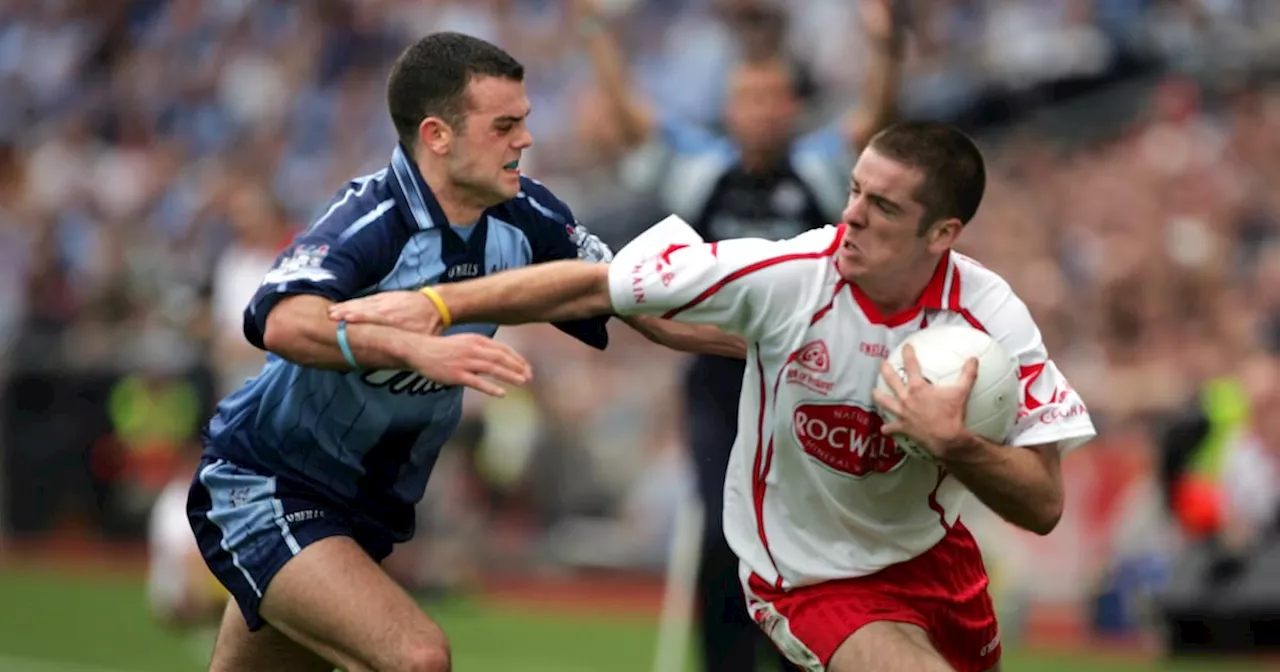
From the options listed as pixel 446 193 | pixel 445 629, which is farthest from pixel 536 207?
pixel 445 629

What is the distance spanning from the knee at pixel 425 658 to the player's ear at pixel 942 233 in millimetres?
1884

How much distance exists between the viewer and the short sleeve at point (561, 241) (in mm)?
6398

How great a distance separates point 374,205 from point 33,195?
18927 millimetres

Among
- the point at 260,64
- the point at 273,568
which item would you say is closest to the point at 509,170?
the point at 273,568

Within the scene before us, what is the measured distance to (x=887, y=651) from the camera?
5617 millimetres

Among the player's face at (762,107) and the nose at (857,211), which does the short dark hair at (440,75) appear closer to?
the nose at (857,211)

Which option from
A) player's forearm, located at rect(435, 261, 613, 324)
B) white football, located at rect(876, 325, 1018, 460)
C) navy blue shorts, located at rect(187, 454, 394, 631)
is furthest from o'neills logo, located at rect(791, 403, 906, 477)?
navy blue shorts, located at rect(187, 454, 394, 631)

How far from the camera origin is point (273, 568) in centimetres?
606

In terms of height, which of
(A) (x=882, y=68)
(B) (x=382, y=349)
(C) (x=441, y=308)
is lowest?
(B) (x=382, y=349)

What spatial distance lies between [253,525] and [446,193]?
4.03 feet

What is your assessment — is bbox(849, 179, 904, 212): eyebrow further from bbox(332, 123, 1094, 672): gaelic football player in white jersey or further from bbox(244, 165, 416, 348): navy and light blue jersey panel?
bbox(244, 165, 416, 348): navy and light blue jersey panel

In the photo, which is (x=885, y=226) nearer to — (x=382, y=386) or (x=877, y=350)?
(x=877, y=350)

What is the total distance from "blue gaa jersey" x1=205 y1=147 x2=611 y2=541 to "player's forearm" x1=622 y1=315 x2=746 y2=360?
201mm

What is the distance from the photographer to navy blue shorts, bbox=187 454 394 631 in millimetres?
6102
